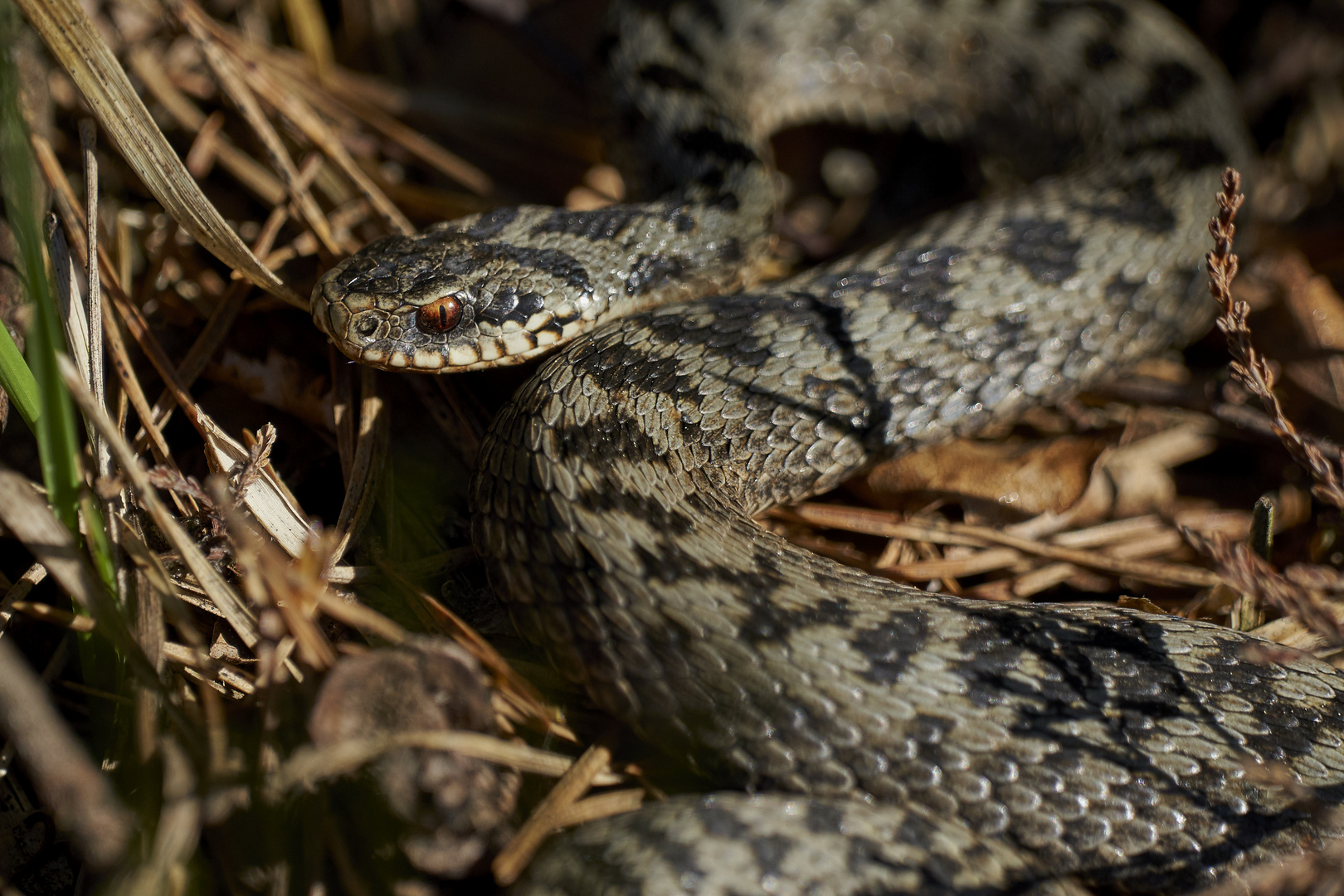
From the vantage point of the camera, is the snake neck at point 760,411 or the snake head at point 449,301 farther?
the snake head at point 449,301

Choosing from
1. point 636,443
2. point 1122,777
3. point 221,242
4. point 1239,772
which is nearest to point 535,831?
point 636,443

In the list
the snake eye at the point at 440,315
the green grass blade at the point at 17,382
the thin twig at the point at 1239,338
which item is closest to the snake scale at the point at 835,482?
the snake eye at the point at 440,315

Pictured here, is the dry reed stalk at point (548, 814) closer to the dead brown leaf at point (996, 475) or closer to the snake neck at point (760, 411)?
the snake neck at point (760, 411)

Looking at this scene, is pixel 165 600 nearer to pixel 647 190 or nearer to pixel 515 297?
pixel 515 297

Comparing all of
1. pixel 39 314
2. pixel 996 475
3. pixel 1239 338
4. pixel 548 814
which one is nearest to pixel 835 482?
pixel 996 475

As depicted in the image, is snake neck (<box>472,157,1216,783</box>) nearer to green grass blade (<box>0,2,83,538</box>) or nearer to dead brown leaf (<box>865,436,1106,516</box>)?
dead brown leaf (<box>865,436,1106,516</box>)

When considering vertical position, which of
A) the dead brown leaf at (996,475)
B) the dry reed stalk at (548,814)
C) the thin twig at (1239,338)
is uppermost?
the thin twig at (1239,338)

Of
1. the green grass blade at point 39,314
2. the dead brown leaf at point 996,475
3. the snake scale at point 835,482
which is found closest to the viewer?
the green grass blade at point 39,314

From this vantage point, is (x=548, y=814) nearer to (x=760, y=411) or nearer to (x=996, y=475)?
(x=760, y=411)
